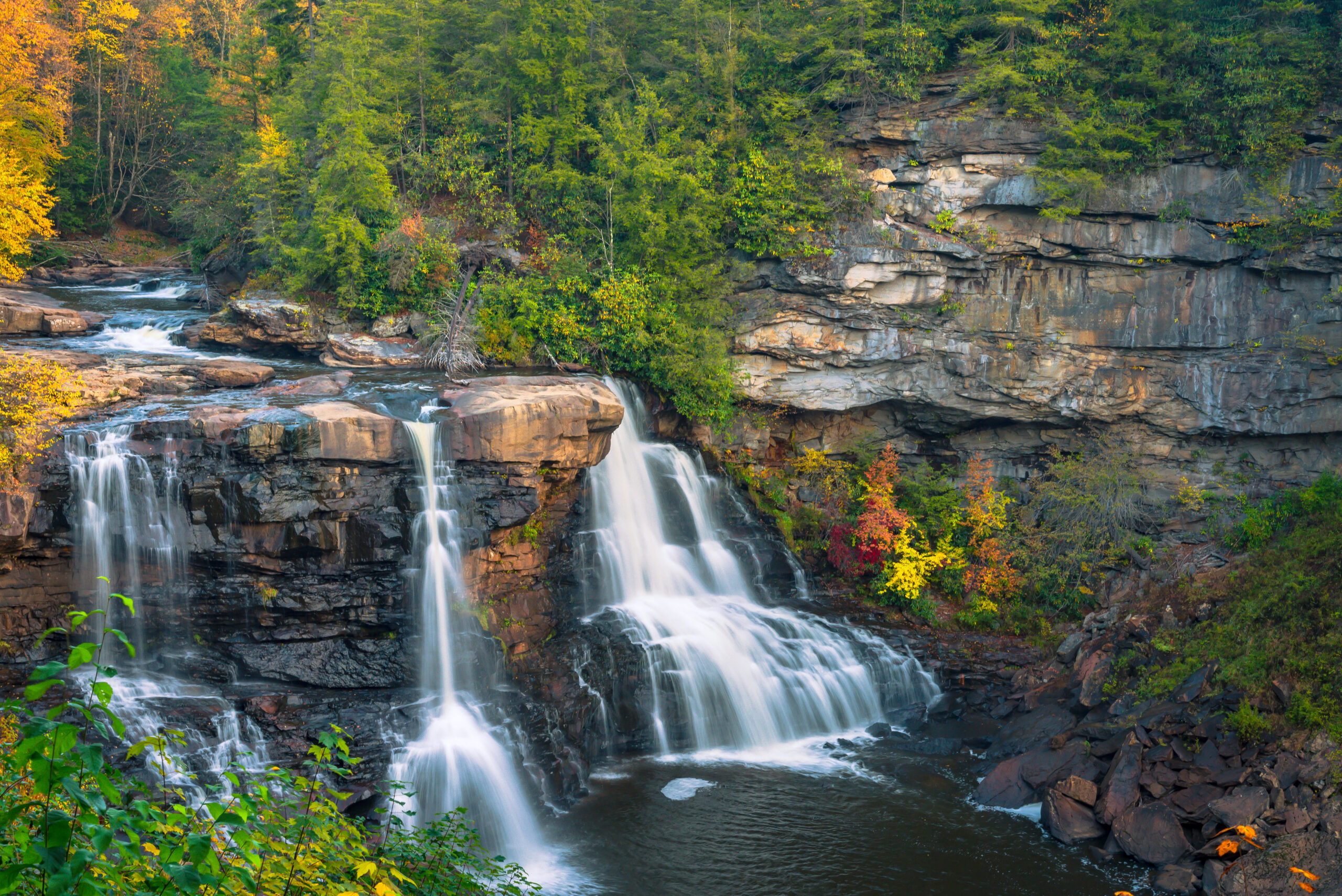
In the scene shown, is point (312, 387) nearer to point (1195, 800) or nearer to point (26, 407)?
point (26, 407)

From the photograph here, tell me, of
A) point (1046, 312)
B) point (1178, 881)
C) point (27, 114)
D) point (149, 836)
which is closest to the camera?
point (149, 836)

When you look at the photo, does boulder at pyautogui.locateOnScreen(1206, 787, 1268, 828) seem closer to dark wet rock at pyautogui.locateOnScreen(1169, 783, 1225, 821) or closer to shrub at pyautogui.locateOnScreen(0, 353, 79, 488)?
dark wet rock at pyautogui.locateOnScreen(1169, 783, 1225, 821)

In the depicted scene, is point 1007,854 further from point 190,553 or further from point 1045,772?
point 190,553

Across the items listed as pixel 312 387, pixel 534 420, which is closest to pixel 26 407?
pixel 312 387

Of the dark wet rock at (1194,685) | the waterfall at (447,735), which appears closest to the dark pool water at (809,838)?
the waterfall at (447,735)

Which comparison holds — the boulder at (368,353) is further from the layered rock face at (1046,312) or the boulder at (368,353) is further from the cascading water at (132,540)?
the layered rock face at (1046,312)

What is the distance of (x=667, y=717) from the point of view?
48.0 feet

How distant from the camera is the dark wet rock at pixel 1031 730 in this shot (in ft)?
46.8

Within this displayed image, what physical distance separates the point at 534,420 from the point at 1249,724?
1135 centimetres

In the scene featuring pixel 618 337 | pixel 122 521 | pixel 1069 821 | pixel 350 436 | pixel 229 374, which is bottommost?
pixel 1069 821

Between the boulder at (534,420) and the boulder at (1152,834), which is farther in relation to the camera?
the boulder at (534,420)

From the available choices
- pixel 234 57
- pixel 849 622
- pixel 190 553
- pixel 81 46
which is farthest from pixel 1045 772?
pixel 81 46

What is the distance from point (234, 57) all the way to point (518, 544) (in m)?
25.4

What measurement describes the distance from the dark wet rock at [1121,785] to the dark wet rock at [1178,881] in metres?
0.96
